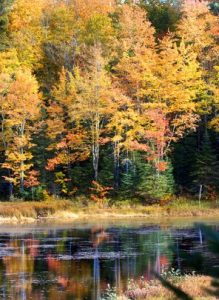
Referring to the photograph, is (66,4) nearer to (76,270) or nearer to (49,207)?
(49,207)

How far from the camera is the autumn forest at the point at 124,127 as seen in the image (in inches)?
1663

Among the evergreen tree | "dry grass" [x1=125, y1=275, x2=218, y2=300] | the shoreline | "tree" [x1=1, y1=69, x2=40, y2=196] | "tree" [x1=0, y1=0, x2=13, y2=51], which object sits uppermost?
"tree" [x1=0, y1=0, x2=13, y2=51]

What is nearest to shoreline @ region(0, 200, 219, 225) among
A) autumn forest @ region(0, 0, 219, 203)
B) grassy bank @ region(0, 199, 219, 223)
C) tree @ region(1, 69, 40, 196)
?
grassy bank @ region(0, 199, 219, 223)

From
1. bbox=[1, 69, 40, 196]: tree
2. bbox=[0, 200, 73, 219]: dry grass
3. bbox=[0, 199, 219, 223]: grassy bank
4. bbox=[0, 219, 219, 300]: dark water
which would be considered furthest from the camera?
bbox=[1, 69, 40, 196]: tree

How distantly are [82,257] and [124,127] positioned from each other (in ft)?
77.5

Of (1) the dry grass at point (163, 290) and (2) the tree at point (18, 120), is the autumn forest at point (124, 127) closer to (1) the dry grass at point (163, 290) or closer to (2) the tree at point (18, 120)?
(2) the tree at point (18, 120)

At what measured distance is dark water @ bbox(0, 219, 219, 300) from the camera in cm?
1539

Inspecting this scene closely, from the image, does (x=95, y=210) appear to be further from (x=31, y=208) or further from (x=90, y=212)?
(x=31, y=208)

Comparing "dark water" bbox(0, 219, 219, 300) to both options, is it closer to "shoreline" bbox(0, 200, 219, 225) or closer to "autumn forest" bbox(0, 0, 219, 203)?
"shoreline" bbox(0, 200, 219, 225)

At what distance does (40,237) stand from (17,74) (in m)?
20.9

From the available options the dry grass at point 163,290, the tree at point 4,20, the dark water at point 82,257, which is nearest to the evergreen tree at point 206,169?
the dark water at point 82,257

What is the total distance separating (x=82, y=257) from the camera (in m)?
21.2

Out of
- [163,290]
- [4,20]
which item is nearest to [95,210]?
[4,20]

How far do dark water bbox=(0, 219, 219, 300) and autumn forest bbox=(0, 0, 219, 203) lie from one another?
35.2ft
